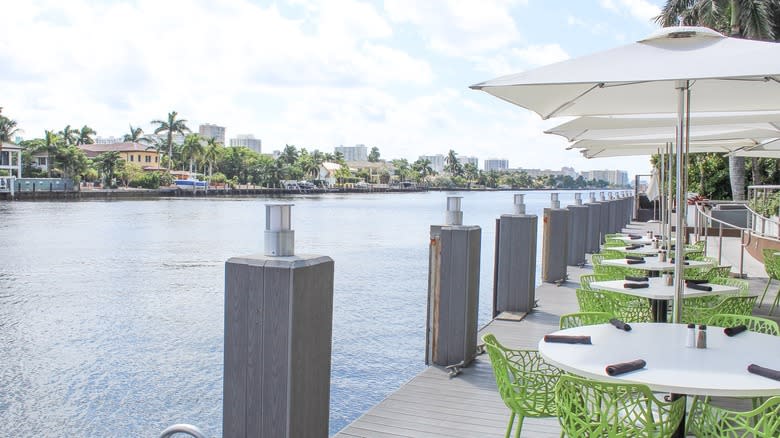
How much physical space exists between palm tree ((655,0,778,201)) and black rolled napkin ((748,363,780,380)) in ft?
78.6

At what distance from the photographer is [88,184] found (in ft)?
334

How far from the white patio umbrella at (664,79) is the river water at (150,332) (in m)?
4.07

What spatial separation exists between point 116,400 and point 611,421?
7.66 metres

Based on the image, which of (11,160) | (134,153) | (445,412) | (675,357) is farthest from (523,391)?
(134,153)

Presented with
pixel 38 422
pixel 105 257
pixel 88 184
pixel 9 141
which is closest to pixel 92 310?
pixel 38 422

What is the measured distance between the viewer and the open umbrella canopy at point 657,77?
383 cm

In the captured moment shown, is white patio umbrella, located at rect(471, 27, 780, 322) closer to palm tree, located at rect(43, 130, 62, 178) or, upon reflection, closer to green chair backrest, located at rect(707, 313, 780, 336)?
green chair backrest, located at rect(707, 313, 780, 336)

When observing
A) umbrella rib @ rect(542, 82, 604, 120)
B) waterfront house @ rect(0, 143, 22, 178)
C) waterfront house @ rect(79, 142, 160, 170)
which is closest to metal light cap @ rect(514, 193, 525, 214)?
umbrella rib @ rect(542, 82, 604, 120)

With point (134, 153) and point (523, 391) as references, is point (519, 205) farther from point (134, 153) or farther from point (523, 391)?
point (134, 153)

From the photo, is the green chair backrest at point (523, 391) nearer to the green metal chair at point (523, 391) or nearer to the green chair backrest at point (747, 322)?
the green metal chair at point (523, 391)

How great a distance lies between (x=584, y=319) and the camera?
487 cm

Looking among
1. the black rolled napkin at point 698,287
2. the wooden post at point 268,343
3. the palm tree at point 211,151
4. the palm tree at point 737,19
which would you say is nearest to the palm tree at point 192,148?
the palm tree at point 211,151

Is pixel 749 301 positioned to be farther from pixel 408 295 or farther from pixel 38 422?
pixel 408 295

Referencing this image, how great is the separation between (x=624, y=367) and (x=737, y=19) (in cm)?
2623
